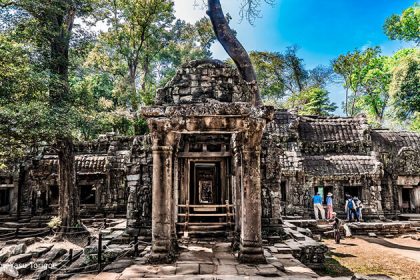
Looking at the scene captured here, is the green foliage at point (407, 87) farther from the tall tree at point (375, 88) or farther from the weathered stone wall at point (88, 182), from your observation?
the weathered stone wall at point (88, 182)

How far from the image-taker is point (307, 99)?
34.2 m

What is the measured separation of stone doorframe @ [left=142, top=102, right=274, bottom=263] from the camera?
21.4ft

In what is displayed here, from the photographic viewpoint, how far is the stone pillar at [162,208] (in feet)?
21.4

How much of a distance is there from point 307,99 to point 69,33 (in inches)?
1039

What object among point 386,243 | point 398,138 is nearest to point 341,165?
point 398,138

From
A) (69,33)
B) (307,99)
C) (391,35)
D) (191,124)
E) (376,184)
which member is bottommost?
(376,184)

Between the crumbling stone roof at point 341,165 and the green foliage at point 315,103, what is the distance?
14543 mm

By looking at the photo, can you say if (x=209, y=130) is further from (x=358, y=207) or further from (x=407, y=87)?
(x=407, y=87)

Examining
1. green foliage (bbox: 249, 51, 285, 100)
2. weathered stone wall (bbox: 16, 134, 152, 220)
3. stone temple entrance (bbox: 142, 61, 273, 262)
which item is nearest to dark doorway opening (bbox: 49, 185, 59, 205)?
weathered stone wall (bbox: 16, 134, 152, 220)

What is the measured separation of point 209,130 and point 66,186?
9260 mm

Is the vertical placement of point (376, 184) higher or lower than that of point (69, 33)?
lower

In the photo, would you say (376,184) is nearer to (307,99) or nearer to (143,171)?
(143,171)

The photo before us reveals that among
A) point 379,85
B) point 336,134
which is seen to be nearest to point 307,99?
point 379,85

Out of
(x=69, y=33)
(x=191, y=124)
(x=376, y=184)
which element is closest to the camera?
(x=191, y=124)
